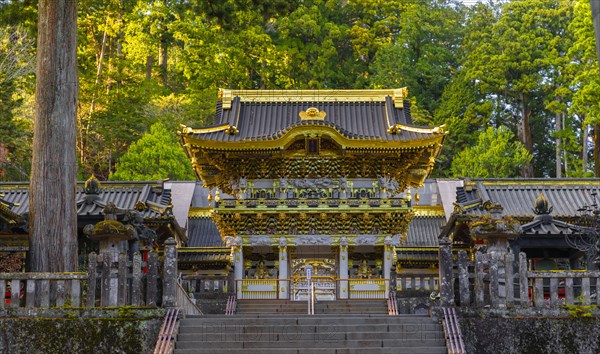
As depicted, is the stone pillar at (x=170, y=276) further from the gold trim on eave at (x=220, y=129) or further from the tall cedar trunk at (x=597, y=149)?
the tall cedar trunk at (x=597, y=149)

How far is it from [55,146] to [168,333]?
500 centimetres

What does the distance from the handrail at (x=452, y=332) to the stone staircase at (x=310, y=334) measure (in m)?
0.17

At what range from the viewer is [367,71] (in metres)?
49.9

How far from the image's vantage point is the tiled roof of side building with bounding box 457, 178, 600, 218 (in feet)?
99.6

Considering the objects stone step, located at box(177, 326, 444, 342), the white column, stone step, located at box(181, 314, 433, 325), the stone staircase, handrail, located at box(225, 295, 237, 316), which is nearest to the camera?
the stone staircase

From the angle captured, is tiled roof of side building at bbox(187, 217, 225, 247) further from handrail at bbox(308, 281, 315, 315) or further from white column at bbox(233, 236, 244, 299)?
handrail at bbox(308, 281, 315, 315)

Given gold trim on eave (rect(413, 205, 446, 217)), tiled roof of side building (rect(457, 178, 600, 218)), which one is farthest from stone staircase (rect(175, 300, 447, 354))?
gold trim on eave (rect(413, 205, 446, 217))

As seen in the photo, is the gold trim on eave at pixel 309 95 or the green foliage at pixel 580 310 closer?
the green foliage at pixel 580 310

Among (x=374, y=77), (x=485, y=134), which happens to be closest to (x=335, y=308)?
(x=485, y=134)

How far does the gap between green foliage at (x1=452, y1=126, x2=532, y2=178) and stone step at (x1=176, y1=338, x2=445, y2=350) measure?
25672 millimetres

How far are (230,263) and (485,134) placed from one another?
18227mm

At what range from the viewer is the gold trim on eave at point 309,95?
30.8 m

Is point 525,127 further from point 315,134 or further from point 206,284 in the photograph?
point 206,284

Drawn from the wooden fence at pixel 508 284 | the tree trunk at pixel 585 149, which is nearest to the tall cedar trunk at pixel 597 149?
the tree trunk at pixel 585 149
